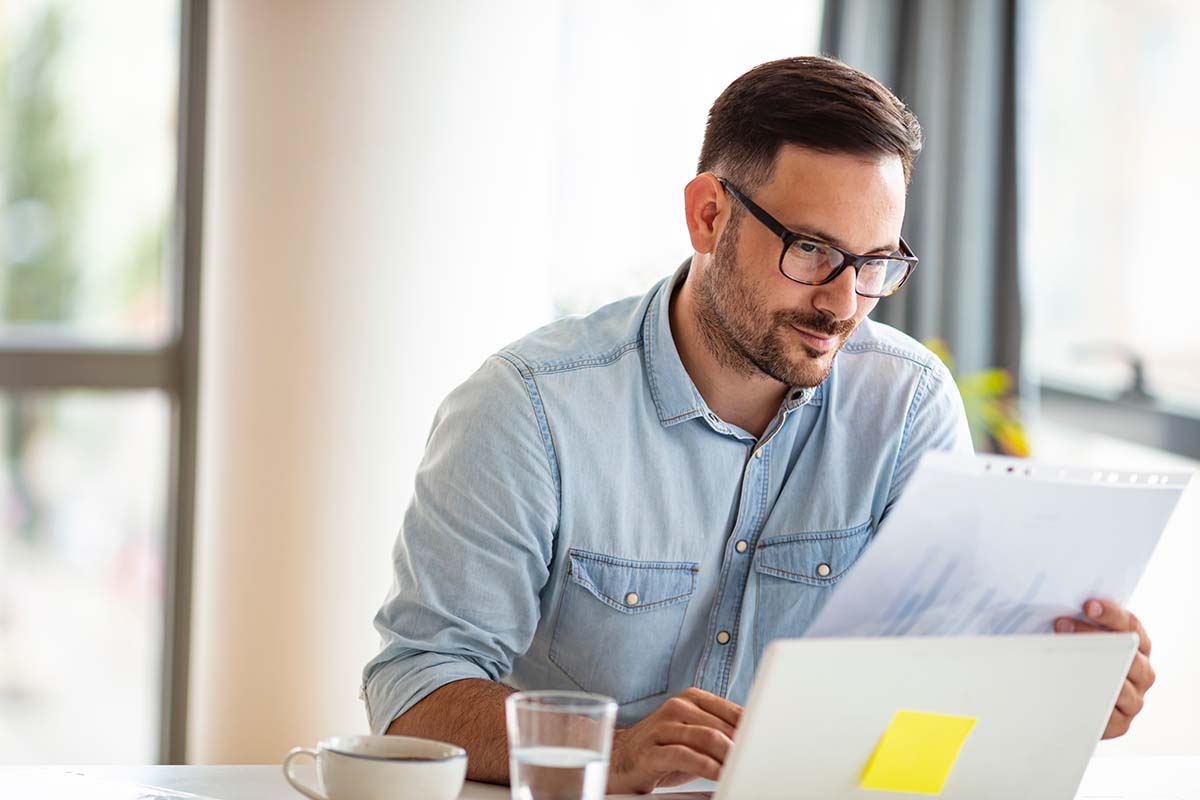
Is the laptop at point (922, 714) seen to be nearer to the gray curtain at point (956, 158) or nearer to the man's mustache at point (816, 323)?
the man's mustache at point (816, 323)

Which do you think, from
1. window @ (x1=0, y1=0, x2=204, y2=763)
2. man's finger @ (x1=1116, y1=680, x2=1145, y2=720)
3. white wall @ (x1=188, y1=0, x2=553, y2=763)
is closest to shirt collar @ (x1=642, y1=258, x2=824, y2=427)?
man's finger @ (x1=1116, y1=680, x2=1145, y2=720)

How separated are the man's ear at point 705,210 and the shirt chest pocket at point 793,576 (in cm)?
37

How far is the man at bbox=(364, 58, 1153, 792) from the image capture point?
145 cm

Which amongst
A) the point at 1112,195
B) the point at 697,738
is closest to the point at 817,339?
the point at 697,738

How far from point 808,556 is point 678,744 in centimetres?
52

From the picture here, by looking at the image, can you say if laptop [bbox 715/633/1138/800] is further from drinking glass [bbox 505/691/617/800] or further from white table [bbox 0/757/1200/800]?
white table [bbox 0/757/1200/800]

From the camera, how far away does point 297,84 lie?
9.59 feet

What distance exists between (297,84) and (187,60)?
0.46m

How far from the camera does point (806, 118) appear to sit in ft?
4.98

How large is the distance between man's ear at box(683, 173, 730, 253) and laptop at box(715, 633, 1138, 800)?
74cm

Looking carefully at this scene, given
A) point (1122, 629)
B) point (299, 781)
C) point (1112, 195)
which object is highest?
point (1112, 195)

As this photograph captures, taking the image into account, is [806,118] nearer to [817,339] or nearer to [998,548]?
[817,339]

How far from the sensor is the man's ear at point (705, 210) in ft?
5.31

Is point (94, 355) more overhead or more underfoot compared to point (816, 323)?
more underfoot
